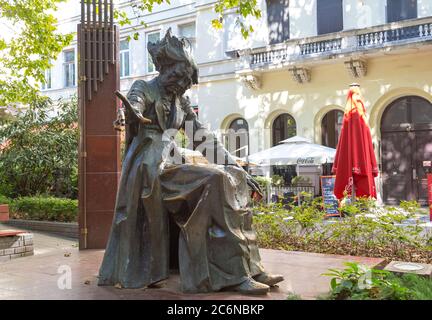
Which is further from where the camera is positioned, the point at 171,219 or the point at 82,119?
the point at 82,119

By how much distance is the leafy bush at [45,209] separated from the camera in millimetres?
11195

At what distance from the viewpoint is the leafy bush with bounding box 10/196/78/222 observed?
36.7 ft

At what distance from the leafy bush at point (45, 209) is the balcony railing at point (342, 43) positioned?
33.5ft

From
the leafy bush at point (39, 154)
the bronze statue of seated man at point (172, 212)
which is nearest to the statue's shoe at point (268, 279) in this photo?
the bronze statue of seated man at point (172, 212)

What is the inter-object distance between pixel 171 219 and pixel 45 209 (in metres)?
8.17

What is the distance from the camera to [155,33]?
23.0m

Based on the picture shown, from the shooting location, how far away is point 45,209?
11.6 metres

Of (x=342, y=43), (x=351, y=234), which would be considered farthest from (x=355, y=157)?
(x=342, y=43)

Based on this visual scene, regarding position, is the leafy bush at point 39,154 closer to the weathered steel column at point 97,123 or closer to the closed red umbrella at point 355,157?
the weathered steel column at point 97,123

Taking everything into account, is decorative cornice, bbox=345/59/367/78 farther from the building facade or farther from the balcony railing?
the balcony railing

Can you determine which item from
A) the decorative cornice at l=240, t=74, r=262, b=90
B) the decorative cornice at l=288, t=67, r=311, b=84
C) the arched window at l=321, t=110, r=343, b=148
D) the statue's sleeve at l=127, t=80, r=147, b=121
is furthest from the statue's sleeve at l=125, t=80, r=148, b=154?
the decorative cornice at l=240, t=74, r=262, b=90

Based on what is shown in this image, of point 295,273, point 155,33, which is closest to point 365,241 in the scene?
point 295,273

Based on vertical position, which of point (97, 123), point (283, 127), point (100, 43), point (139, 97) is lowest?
point (139, 97)

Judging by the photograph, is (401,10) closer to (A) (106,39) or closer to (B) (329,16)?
(B) (329,16)
